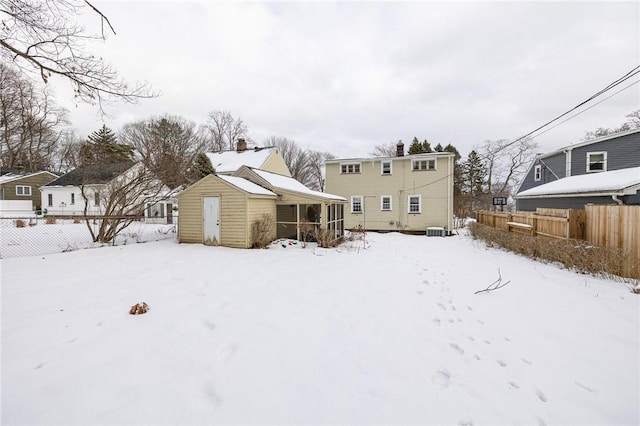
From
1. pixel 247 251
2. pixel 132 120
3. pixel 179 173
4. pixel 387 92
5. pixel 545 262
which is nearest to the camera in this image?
pixel 545 262

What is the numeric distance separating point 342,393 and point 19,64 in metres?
8.11

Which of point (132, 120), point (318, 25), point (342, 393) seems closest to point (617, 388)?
point (342, 393)

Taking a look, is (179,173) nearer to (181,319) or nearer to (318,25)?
(318,25)

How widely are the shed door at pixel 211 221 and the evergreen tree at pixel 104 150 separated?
4718mm

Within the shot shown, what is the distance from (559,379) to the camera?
2.69m

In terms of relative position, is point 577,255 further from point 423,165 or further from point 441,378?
point 423,165

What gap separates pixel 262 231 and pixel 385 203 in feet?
35.3

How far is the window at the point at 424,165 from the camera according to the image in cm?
1777

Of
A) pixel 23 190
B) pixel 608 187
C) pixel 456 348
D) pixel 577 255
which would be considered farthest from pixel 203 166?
pixel 23 190

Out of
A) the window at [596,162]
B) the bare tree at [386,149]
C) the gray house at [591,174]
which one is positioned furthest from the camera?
the bare tree at [386,149]

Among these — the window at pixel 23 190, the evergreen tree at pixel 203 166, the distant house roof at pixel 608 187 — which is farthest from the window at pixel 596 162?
the window at pixel 23 190

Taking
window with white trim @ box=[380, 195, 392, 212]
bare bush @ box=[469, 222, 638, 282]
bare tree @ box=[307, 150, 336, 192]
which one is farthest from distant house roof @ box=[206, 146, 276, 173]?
bare tree @ box=[307, 150, 336, 192]

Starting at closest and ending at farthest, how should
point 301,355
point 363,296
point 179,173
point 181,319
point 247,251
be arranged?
point 301,355
point 181,319
point 363,296
point 247,251
point 179,173

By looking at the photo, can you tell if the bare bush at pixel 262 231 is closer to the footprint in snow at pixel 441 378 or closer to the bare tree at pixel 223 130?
the footprint in snow at pixel 441 378
